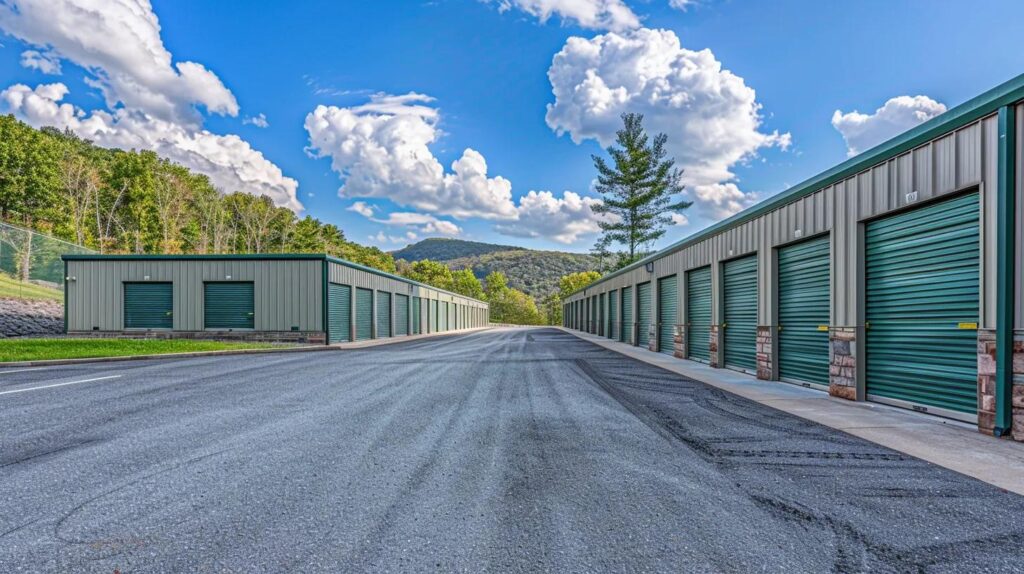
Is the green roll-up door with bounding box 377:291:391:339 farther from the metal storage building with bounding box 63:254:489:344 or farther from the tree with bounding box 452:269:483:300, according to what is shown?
the tree with bounding box 452:269:483:300

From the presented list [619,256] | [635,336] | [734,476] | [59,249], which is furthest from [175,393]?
[619,256]

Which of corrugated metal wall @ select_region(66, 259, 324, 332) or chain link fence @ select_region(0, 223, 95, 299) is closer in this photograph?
corrugated metal wall @ select_region(66, 259, 324, 332)

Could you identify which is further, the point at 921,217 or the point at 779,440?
the point at 921,217

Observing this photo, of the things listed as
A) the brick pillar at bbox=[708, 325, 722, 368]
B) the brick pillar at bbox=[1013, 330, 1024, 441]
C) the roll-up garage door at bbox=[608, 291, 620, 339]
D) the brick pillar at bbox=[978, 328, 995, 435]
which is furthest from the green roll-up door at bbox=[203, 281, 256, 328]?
the brick pillar at bbox=[1013, 330, 1024, 441]

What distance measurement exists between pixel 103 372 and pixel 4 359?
3.63 meters

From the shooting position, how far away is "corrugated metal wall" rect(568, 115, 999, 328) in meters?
5.34

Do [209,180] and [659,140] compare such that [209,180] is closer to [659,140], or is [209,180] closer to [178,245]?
[178,245]

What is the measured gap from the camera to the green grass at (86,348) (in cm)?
1173

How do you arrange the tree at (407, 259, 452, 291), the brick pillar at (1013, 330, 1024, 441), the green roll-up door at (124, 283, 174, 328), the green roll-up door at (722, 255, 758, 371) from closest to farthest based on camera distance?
the brick pillar at (1013, 330, 1024, 441), the green roll-up door at (722, 255, 758, 371), the green roll-up door at (124, 283, 174, 328), the tree at (407, 259, 452, 291)

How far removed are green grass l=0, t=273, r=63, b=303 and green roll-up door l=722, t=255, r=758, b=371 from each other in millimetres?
30166

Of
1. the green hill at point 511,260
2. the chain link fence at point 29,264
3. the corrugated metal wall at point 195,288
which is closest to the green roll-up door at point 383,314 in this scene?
the corrugated metal wall at point 195,288

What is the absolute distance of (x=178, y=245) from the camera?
44750 millimetres

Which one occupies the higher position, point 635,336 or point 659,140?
point 659,140

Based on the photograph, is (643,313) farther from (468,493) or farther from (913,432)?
(468,493)
